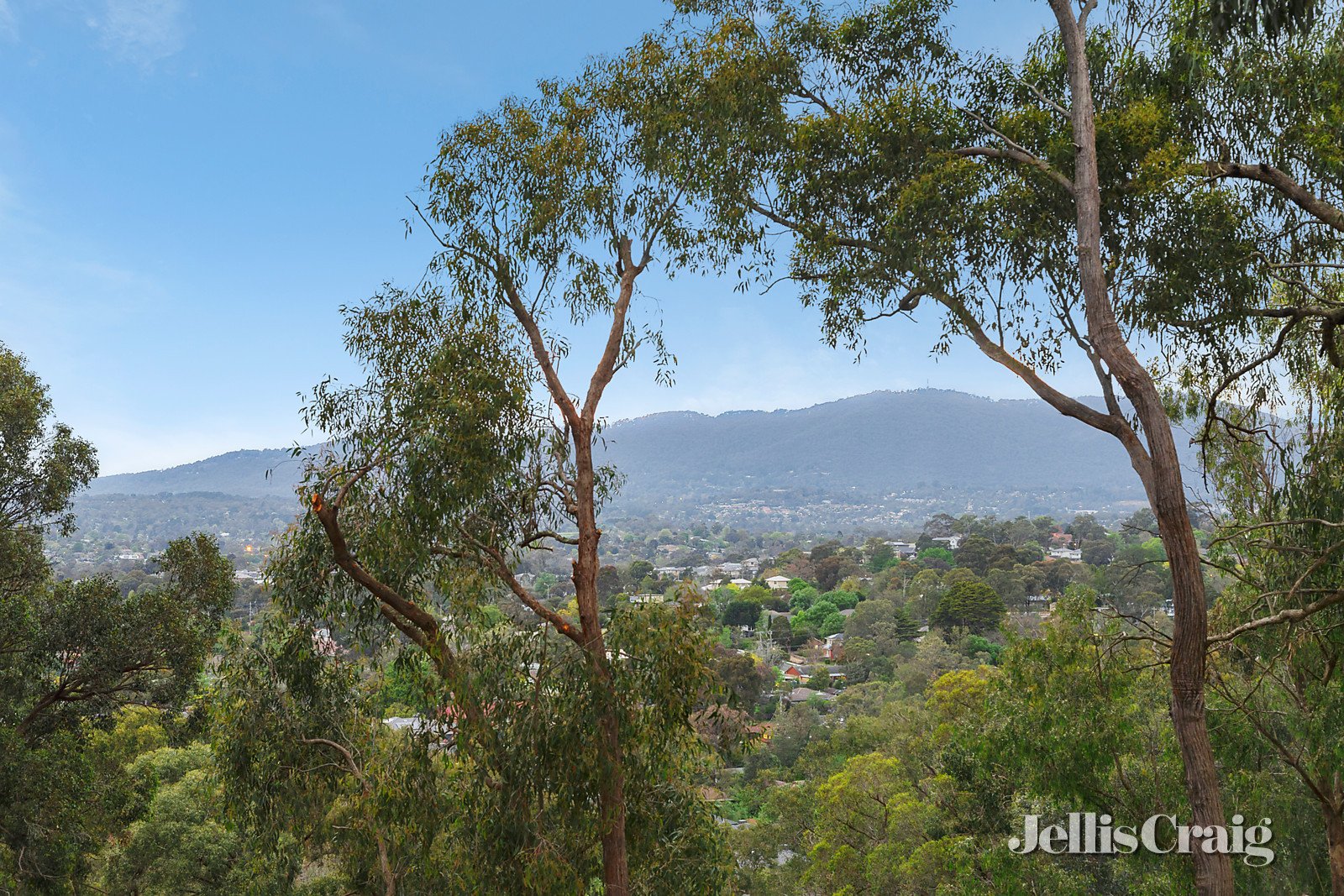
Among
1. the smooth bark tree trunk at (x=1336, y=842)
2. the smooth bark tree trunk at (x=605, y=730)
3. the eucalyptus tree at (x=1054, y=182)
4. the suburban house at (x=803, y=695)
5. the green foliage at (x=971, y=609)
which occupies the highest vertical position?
the eucalyptus tree at (x=1054, y=182)

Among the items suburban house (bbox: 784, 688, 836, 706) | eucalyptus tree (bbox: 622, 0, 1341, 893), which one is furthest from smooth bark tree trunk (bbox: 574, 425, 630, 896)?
suburban house (bbox: 784, 688, 836, 706)

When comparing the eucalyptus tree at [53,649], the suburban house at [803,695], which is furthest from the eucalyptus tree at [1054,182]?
the suburban house at [803,695]

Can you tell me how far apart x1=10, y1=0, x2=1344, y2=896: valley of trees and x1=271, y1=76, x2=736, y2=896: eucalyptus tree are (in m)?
0.02

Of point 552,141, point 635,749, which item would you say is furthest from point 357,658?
point 552,141

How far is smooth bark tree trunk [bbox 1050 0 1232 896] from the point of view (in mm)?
4336

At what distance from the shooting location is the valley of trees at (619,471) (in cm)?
470

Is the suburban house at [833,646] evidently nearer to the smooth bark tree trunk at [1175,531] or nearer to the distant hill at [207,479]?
the smooth bark tree trunk at [1175,531]

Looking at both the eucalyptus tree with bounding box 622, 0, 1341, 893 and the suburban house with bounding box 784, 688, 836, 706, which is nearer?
the eucalyptus tree with bounding box 622, 0, 1341, 893

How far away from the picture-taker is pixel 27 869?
7.20m

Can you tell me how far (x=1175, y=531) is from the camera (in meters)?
4.43

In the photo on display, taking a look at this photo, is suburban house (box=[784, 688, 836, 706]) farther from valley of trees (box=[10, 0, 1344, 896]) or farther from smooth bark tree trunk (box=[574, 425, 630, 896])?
smooth bark tree trunk (box=[574, 425, 630, 896])

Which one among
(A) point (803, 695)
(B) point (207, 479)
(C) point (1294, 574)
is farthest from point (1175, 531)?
(B) point (207, 479)

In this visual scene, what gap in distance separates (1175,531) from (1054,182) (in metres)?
2.19

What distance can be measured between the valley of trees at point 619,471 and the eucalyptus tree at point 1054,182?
24 millimetres
